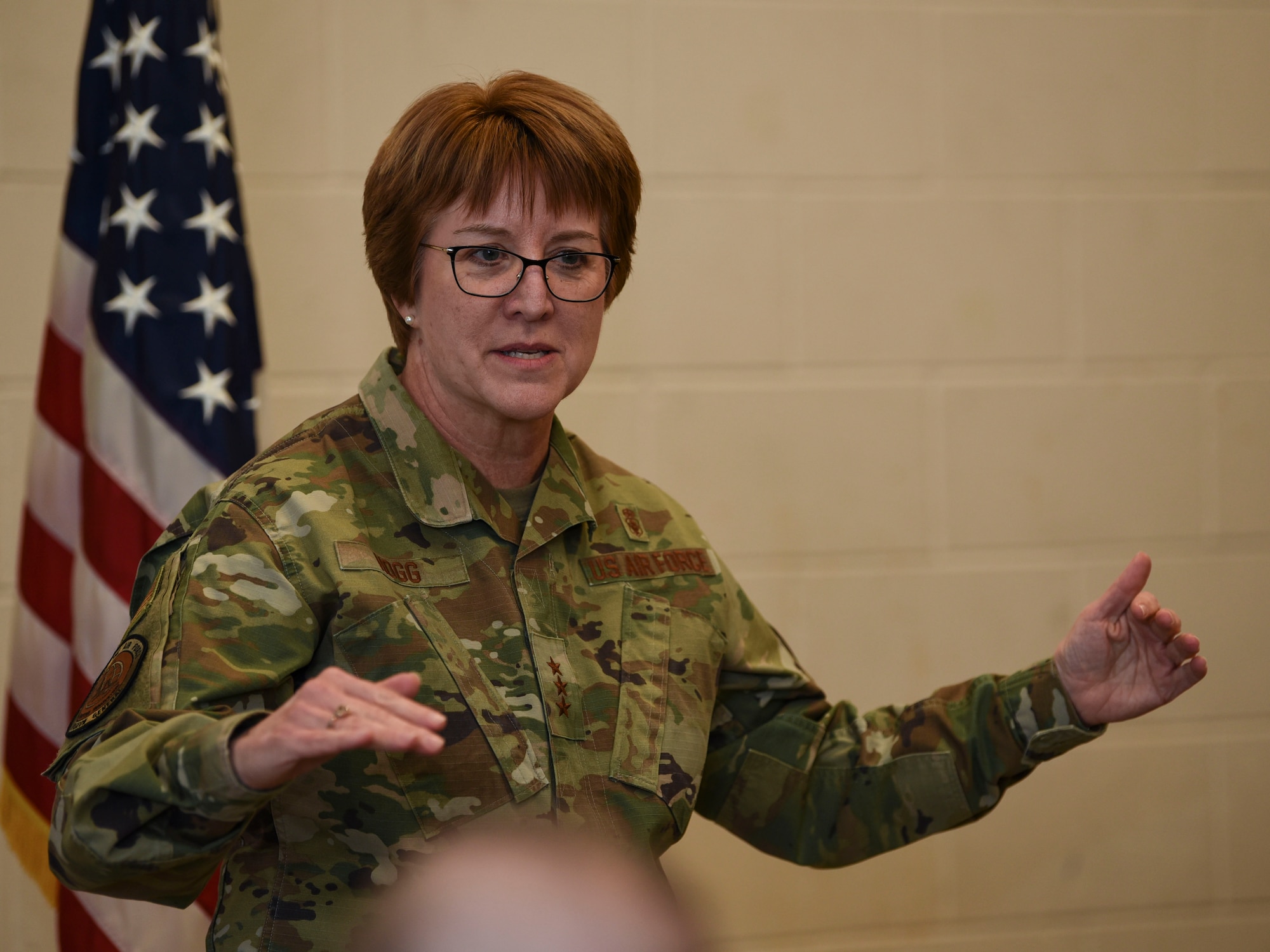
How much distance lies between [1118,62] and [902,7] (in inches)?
16.7

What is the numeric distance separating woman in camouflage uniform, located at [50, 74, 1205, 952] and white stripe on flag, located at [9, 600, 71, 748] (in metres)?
0.73

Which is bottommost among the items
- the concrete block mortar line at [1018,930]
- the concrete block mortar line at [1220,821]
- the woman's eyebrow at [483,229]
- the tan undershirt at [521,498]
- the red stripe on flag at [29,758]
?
the concrete block mortar line at [1018,930]

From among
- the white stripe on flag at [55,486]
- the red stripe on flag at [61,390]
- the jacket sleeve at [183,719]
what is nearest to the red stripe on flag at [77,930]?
the white stripe on flag at [55,486]

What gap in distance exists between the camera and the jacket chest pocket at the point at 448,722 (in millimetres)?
1214

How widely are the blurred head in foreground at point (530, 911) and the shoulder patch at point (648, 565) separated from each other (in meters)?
0.93

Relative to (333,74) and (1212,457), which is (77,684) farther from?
(1212,457)

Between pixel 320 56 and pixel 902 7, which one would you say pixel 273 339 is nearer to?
pixel 320 56

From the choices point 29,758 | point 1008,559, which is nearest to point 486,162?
point 29,758

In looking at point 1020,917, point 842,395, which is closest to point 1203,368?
point 842,395

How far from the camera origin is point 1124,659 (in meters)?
1.39

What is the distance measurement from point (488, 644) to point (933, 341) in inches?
53.2

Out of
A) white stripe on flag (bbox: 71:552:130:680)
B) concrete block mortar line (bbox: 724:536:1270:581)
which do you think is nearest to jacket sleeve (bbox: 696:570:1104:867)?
concrete block mortar line (bbox: 724:536:1270:581)

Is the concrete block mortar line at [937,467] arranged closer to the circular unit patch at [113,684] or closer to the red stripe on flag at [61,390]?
the red stripe on flag at [61,390]

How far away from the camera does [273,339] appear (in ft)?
7.22
